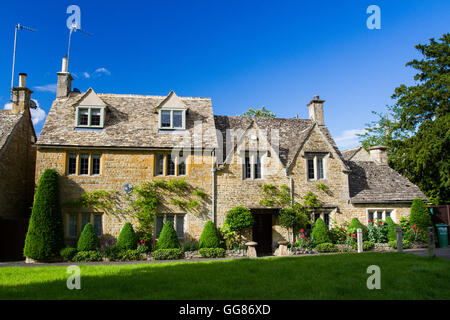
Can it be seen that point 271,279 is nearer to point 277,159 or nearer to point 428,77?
point 277,159

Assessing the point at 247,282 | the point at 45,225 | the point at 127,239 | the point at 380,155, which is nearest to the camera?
the point at 247,282

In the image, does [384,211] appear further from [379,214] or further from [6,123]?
[6,123]

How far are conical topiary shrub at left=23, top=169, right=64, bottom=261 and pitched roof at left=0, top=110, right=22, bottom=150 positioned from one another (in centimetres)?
424

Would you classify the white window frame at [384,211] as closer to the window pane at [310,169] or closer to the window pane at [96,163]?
the window pane at [310,169]

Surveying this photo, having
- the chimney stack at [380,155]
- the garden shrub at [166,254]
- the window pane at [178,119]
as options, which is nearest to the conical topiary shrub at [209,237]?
the garden shrub at [166,254]

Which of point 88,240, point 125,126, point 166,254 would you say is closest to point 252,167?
point 166,254

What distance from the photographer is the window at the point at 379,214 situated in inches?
935

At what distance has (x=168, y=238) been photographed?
20.2 meters

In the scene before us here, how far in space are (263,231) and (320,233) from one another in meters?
3.85

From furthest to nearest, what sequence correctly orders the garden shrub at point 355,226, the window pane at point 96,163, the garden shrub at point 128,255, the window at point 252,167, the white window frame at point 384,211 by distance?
the white window frame at point 384,211 < the window at point 252,167 < the garden shrub at point 355,226 < the window pane at point 96,163 < the garden shrub at point 128,255

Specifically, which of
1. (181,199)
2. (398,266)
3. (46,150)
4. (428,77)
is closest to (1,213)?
(46,150)

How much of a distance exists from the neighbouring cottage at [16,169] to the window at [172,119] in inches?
369

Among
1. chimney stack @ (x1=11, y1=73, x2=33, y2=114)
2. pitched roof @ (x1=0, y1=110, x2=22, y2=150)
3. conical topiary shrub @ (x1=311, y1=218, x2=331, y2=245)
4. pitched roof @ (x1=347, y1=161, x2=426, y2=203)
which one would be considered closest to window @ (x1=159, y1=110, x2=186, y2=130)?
pitched roof @ (x1=0, y1=110, x2=22, y2=150)
